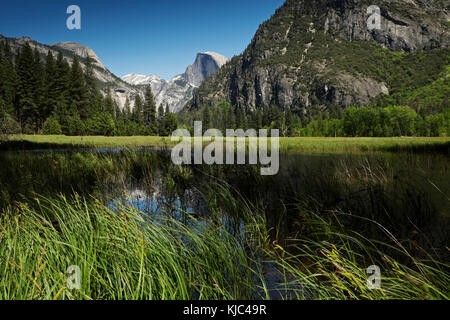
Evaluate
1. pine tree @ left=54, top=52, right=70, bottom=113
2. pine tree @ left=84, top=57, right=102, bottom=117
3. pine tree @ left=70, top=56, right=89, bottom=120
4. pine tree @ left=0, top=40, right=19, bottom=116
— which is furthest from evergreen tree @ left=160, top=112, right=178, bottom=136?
pine tree @ left=0, top=40, right=19, bottom=116

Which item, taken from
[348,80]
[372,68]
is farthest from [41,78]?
[372,68]

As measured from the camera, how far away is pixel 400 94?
151500 millimetres

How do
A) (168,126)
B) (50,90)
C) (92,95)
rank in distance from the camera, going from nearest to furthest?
1. (50,90)
2. (92,95)
3. (168,126)

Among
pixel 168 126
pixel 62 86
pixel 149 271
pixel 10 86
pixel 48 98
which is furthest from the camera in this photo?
pixel 168 126

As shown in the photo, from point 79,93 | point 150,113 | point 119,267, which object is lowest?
point 119,267

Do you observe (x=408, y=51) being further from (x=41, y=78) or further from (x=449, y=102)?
(x=41, y=78)

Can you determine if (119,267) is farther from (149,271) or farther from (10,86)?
(10,86)

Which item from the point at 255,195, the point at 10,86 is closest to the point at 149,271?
the point at 255,195

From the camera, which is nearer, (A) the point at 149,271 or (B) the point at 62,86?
(A) the point at 149,271

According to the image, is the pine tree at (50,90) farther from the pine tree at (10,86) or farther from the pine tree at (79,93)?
the pine tree at (10,86)

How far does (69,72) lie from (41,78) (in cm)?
750

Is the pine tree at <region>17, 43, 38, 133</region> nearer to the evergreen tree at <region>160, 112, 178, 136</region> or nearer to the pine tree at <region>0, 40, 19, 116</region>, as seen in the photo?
the pine tree at <region>0, 40, 19, 116</region>

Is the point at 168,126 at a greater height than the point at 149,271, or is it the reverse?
the point at 168,126

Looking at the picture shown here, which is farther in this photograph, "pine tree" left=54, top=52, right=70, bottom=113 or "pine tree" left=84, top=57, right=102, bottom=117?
"pine tree" left=84, top=57, right=102, bottom=117
